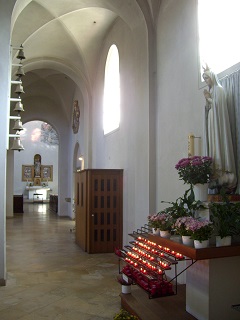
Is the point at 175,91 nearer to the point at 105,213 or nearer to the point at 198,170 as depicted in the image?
the point at 198,170

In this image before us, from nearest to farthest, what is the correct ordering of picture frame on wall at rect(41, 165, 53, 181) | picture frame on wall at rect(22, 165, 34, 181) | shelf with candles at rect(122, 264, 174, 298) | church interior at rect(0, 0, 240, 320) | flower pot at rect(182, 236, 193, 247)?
1. flower pot at rect(182, 236, 193, 247)
2. church interior at rect(0, 0, 240, 320)
3. shelf with candles at rect(122, 264, 174, 298)
4. picture frame on wall at rect(22, 165, 34, 181)
5. picture frame on wall at rect(41, 165, 53, 181)

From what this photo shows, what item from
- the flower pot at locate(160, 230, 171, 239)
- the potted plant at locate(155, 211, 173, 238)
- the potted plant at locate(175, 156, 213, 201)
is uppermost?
the potted plant at locate(175, 156, 213, 201)

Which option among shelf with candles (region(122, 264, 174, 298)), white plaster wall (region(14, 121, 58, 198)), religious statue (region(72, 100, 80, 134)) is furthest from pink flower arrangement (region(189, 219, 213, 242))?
white plaster wall (region(14, 121, 58, 198))

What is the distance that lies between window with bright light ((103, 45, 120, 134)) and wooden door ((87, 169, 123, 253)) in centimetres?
214

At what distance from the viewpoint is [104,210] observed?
9.94m

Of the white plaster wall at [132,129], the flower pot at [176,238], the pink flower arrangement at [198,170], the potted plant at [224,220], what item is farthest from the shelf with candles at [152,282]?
the white plaster wall at [132,129]

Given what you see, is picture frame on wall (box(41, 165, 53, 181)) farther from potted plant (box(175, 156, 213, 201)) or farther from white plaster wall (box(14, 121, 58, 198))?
potted plant (box(175, 156, 213, 201))

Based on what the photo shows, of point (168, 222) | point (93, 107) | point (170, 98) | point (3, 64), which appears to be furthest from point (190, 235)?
point (93, 107)

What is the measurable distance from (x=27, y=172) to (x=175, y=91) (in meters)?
26.1

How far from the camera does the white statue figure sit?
471cm

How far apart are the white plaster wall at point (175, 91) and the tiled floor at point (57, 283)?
2.19 meters

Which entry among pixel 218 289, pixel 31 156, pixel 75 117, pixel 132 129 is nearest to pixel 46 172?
pixel 31 156

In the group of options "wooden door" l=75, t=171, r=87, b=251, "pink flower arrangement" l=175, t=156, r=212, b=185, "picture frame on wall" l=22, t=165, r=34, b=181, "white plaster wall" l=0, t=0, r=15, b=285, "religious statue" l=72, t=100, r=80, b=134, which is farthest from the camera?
"picture frame on wall" l=22, t=165, r=34, b=181

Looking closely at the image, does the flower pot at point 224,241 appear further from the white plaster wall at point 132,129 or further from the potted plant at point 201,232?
the white plaster wall at point 132,129
